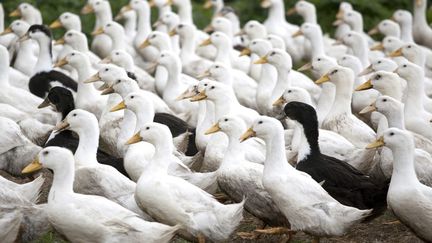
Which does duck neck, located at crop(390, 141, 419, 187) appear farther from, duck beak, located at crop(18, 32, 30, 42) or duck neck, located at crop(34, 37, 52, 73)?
duck beak, located at crop(18, 32, 30, 42)

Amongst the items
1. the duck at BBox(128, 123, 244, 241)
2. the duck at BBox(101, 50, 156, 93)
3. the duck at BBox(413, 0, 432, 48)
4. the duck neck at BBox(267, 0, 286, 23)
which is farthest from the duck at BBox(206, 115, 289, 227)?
the duck at BBox(413, 0, 432, 48)

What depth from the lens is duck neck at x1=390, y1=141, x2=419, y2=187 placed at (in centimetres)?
839

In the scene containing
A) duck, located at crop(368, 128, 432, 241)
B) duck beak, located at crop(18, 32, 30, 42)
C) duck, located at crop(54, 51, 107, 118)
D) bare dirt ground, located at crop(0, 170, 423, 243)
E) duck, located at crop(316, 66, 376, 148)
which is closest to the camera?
duck, located at crop(368, 128, 432, 241)

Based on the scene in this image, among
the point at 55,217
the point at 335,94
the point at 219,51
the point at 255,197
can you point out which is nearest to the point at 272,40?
the point at 219,51

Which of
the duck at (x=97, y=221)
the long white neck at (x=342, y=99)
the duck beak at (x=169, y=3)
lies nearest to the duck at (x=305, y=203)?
the duck at (x=97, y=221)

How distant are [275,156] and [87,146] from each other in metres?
1.69

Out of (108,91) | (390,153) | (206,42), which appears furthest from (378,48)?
(390,153)

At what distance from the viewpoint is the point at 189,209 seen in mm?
8250

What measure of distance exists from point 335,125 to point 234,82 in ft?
8.65

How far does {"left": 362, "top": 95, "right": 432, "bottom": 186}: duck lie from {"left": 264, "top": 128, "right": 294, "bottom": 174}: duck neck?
1.25 meters

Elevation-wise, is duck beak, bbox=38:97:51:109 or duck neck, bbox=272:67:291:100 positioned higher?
duck beak, bbox=38:97:51:109

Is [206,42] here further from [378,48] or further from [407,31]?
[407,31]

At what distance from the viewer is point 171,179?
332 inches

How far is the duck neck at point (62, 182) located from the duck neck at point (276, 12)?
9.78 m
